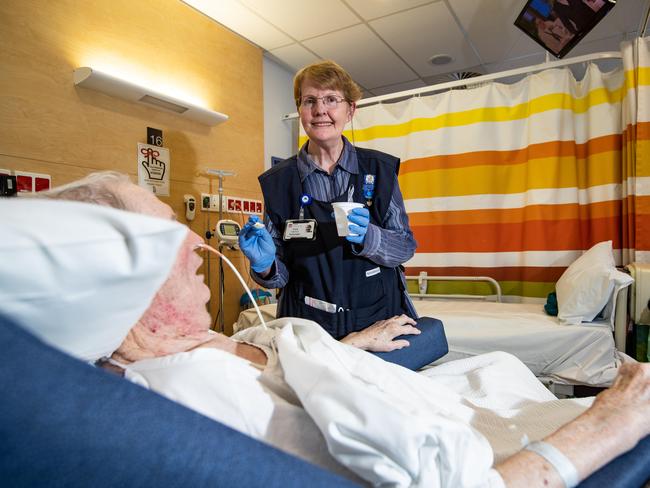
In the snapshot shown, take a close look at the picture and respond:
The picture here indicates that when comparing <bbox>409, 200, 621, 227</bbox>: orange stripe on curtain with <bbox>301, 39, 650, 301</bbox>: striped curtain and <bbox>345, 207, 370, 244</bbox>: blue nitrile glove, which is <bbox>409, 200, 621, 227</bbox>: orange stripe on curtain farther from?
<bbox>345, 207, 370, 244</bbox>: blue nitrile glove

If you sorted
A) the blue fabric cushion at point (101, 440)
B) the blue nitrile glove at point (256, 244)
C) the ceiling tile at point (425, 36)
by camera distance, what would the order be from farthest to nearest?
1. the ceiling tile at point (425, 36)
2. the blue nitrile glove at point (256, 244)
3. the blue fabric cushion at point (101, 440)

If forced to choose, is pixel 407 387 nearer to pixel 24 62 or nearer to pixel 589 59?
pixel 24 62

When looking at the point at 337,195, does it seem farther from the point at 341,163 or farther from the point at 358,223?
the point at 358,223

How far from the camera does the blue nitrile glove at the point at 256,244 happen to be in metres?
1.45

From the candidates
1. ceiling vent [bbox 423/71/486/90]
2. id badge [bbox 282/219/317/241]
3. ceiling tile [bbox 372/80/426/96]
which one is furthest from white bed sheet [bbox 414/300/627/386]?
ceiling tile [bbox 372/80/426/96]

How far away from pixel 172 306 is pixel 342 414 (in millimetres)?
414

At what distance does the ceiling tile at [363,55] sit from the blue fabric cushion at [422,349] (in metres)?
2.59

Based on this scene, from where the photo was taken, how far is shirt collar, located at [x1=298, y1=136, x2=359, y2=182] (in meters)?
1.65

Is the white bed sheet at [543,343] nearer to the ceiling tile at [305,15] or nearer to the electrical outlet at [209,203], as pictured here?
the electrical outlet at [209,203]

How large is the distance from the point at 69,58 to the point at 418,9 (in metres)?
2.26

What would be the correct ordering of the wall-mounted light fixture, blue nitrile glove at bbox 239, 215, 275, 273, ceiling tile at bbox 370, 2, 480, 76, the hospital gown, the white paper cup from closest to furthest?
the hospital gown
the white paper cup
blue nitrile glove at bbox 239, 215, 275, 273
the wall-mounted light fixture
ceiling tile at bbox 370, 2, 480, 76

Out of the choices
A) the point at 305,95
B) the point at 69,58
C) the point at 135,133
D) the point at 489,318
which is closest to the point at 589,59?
the point at 489,318

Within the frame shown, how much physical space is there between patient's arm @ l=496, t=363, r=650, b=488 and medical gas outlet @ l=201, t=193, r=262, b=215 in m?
2.66

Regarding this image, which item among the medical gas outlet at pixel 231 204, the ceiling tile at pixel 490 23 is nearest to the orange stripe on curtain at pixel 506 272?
the medical gas outlet at pixel 231 204
